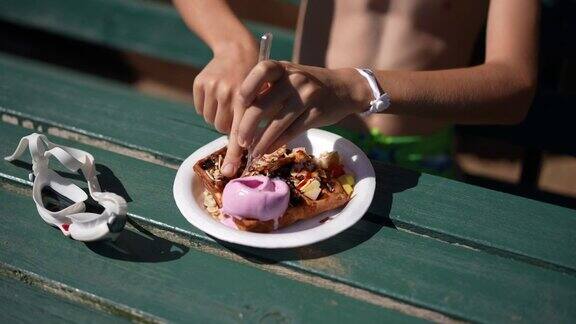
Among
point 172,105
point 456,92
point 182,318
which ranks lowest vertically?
point 182,318

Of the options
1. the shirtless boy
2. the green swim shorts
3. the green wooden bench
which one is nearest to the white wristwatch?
the shirtless boy

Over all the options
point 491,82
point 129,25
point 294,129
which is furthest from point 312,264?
point 129,25

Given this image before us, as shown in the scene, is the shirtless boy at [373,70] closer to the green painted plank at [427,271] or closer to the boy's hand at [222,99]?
the boy's hand at [222,99]

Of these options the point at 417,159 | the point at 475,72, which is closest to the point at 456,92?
the point at 475,72

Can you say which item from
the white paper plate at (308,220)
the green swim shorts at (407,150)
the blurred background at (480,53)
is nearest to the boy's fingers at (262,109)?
the white paper plate at (308,220)

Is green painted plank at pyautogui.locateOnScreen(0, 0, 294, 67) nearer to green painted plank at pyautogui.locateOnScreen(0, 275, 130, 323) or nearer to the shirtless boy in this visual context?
the shirtless boy

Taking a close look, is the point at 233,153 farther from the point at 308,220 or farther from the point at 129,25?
the point at 129,25

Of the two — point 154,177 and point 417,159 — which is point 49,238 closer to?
point 154,177
